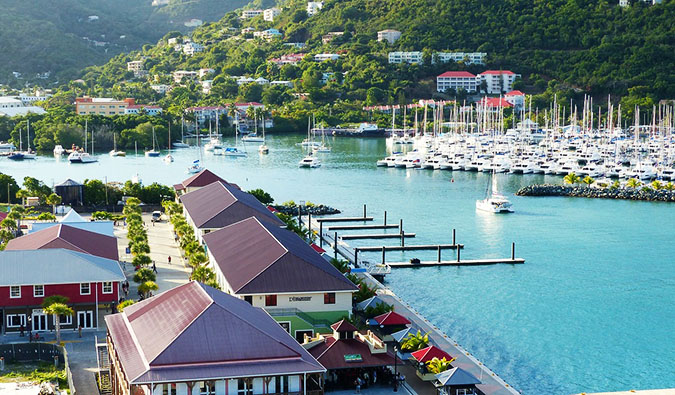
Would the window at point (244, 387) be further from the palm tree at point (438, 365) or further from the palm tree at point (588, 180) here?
the palm tree at point (588, 180)

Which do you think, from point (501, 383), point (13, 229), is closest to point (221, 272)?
point (501, 383)

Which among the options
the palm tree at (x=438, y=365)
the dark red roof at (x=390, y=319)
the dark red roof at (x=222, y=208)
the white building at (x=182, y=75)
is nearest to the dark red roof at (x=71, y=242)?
the dark red roof at (x=222, y=208)

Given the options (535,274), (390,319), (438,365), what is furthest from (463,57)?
(438,365)

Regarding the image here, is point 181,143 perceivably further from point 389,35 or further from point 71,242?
point 71,242

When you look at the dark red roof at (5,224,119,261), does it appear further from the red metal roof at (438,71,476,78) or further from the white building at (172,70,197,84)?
the white building at (172,70,197,84)

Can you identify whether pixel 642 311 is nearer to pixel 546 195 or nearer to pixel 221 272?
pixel 221 272
